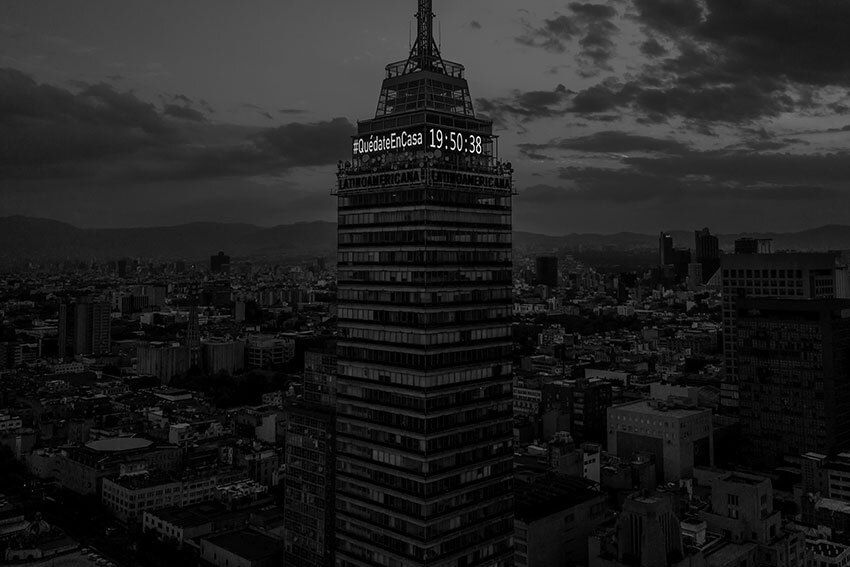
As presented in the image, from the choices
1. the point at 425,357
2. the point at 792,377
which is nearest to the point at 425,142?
the point at 425,357

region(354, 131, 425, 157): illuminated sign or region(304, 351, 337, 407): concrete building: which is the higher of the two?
region(354, 131, 425, 157): illuminated sign

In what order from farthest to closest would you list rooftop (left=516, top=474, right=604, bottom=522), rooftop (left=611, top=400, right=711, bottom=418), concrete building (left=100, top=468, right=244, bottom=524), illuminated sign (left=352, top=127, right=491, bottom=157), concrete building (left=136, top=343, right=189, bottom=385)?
concrete building (left=136, top=343, right=189, bottom=385) < rooftop (left=611, top=400, right=711, bottom=418) < concrete building (left=100, top=468, right=244, bottom=524) < rooftop (left=516, top=474, right=604, bottom=522) < illuminated sign (left=352, top=127, right=491, bottom=157)

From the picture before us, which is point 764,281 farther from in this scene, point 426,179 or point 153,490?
point 153,490

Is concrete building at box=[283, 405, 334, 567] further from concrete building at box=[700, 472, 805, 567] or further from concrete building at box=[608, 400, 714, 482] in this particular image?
concrete building at box=[608, 400, 714, 482]

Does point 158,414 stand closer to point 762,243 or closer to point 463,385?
point 463,385

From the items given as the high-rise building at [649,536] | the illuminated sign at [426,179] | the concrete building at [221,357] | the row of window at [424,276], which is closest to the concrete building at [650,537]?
the high-rise building at [649,536]

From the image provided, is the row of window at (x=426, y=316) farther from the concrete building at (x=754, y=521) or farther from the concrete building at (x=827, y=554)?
the concrete building at (x=827, y=554)

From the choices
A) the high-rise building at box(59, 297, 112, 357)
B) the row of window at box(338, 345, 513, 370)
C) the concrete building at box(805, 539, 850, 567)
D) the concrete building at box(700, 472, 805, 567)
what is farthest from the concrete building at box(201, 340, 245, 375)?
the concrete building at box(805, 539, 850, 567)
